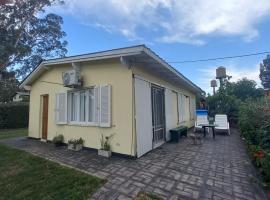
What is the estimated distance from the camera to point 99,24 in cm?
1127

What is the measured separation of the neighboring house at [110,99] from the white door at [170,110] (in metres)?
0.05

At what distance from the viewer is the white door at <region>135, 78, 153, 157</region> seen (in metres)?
5.95

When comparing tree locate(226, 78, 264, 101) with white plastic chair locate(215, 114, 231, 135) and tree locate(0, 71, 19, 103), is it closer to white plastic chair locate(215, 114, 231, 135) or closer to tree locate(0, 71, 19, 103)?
white plastic chair locate(215, 114, 231, 135)

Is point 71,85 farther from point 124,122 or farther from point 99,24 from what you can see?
point 99,24

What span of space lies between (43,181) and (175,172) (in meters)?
3.15

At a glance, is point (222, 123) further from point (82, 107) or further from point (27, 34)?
point (27, 34)

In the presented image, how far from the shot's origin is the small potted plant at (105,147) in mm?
5934

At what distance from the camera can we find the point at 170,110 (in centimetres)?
898

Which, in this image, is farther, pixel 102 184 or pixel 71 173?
pixel 71 173

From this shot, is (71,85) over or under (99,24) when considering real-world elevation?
under

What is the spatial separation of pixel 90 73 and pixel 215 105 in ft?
41.5

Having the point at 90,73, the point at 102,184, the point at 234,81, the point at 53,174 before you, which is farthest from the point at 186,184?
the point at 234,81

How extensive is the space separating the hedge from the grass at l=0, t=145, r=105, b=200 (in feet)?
35.9

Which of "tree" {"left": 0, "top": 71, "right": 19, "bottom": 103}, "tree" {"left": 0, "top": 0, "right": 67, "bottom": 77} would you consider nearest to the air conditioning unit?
"tree" {"left": 0, "top": 0, "right": 67, "bottom": 77}
